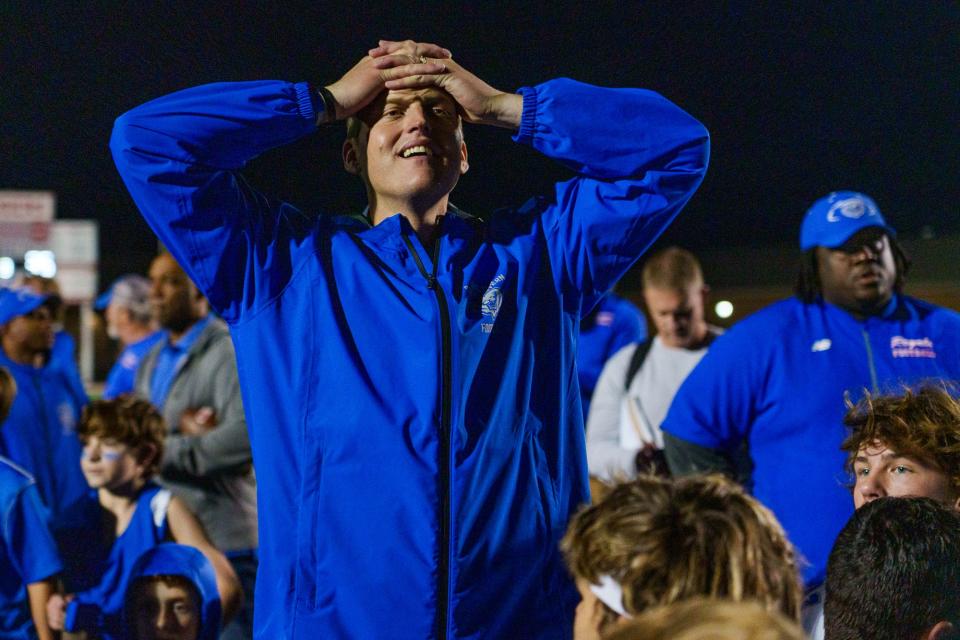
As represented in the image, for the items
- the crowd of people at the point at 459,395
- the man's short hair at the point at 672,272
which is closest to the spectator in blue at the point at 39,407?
the man's short hair at the point at 672,272

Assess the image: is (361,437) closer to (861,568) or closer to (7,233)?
(861,568)

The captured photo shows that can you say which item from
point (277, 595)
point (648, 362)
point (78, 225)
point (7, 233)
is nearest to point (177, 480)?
point (648, 362)

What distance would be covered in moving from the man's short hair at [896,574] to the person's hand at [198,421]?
386 centimetres

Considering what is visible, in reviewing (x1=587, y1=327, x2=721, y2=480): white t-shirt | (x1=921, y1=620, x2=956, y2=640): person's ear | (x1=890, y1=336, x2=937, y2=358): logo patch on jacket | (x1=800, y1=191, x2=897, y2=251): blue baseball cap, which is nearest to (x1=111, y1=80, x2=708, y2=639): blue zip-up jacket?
(x1=921, y1=620, x2=956, y2=640): person's ear

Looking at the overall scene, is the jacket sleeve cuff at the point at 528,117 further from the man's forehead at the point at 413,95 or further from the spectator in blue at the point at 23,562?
the spectator in blue at the point at 23,562

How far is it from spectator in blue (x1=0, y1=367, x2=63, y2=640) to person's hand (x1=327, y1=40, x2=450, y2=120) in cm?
298

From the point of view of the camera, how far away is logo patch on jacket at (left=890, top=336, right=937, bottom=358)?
4.27 m

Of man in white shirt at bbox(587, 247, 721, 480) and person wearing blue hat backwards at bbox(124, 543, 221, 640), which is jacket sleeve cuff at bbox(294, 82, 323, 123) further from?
man in white shirt at bbox(587, 247, 721, 480)

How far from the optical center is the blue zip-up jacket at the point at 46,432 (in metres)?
6.09

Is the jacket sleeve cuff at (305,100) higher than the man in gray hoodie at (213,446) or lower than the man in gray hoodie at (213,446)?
higher

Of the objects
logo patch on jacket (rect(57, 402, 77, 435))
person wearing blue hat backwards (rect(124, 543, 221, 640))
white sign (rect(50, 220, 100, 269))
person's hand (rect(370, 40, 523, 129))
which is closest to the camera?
person's hand (rect(370, 40, 523, 129))

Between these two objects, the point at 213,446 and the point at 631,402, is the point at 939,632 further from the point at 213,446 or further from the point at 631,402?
the point at 213,446

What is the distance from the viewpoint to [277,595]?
92.0 inches

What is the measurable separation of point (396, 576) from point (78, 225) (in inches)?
348
